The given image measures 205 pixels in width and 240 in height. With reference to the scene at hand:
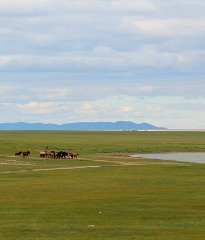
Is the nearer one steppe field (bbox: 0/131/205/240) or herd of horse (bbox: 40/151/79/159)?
steppe field (bbox: 0/131/205/240)

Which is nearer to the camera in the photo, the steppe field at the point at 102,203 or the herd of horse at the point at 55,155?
the steppe field at the point at 102,203

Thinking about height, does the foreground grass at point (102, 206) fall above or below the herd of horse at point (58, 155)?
below

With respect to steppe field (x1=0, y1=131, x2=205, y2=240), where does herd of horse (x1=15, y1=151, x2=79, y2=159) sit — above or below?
above

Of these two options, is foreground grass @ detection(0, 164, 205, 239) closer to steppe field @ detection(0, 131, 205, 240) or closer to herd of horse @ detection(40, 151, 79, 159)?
steppe field @ detection(0, 131, 205, 240)

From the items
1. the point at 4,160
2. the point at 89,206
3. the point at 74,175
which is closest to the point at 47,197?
the point at 89,206

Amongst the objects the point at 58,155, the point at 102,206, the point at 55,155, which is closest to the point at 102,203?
the point at 102,206

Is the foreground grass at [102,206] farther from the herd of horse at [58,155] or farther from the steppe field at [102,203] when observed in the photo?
the herd of horse at [58,155]

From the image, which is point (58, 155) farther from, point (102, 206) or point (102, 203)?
point (102, 206)

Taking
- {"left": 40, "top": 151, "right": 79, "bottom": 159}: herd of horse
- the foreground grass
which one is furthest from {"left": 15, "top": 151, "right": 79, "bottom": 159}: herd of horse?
the foreground grass

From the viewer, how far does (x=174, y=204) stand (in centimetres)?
3806

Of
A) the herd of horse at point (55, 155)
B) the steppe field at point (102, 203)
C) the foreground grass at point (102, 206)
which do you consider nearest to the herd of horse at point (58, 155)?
the herd of horse at point (55, 155)

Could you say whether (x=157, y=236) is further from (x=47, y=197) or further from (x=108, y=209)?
(x=47, y=197)

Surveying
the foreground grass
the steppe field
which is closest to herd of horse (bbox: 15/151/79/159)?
the steppe field

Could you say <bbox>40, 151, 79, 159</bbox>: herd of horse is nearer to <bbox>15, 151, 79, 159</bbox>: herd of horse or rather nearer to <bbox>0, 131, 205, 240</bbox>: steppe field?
<bbox>15, 151, 79, 159</bbox>: herd of horse
